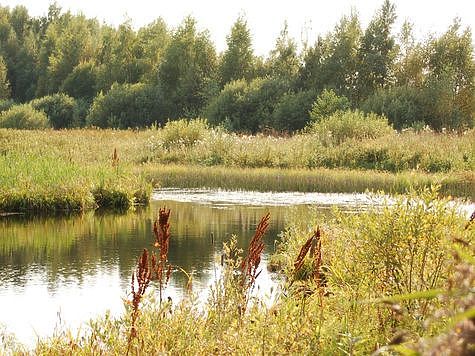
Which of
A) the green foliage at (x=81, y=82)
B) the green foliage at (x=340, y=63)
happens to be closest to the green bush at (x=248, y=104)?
the green foliage at (x=340, y=63)

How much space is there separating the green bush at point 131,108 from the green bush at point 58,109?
14.7ft

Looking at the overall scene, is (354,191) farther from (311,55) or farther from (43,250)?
(311,55)

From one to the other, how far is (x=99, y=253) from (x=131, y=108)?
124 feet

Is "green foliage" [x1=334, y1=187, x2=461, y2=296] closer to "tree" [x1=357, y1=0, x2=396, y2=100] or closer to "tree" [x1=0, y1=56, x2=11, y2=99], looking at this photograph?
"tree" [x1=357, y1=0, x2=396, y2=100]

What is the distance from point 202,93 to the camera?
158 feet

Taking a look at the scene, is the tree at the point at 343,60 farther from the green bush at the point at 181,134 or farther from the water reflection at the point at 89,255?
the water reflection at the point at 89,255

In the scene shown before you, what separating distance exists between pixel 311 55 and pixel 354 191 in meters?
24.3

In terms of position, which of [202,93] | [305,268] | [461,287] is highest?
[202,93]

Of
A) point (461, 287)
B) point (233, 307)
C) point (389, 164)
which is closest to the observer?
point (461, 287)

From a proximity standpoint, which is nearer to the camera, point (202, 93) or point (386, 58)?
point (386, 58)

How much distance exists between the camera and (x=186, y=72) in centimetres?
4991

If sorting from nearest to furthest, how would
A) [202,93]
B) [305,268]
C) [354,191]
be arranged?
[305,268], [354,191], [202,93]

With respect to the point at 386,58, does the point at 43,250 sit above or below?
below

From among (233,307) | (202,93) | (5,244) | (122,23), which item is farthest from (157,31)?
(233,307)
